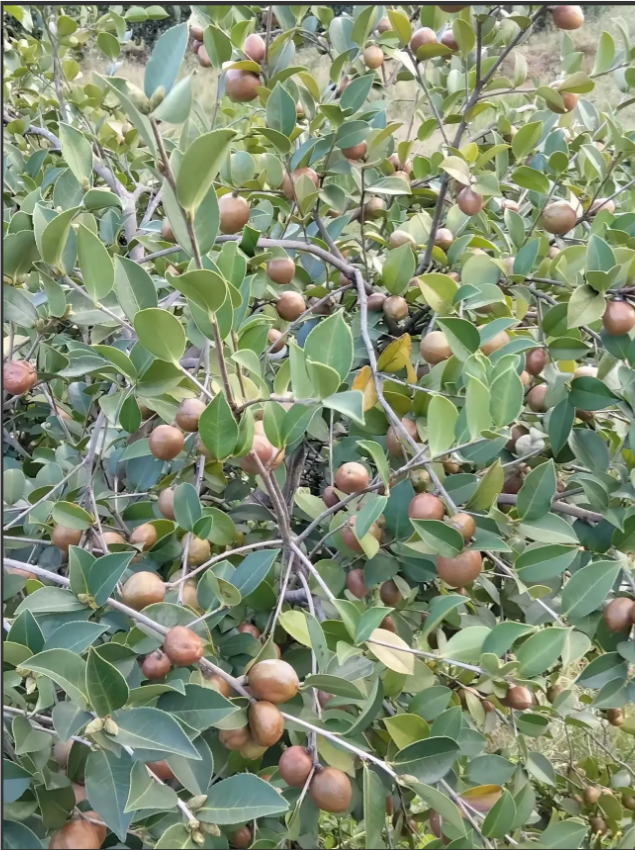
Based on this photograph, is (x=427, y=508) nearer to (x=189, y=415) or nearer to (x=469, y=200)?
(x=189, y=415)

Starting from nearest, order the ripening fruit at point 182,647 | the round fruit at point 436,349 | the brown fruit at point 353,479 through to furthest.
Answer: the ripening fruit at point 182,647 → the brown fruit at point 353,479 → the round fruit at point 436,349

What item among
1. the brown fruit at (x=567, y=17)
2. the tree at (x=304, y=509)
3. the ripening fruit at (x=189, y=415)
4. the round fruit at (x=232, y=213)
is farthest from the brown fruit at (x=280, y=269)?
the brown fruit at (x=567, y=17)

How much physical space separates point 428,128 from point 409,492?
0.59m

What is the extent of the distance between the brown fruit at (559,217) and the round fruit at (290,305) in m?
0.36

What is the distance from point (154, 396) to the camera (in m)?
0.52

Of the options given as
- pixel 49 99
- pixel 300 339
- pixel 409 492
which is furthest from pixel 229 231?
Result: pixel 49 99

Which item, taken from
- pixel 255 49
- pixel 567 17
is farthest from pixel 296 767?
pixel 567 17

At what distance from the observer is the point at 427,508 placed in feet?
1.67

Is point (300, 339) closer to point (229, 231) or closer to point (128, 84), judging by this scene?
point (229, 231)

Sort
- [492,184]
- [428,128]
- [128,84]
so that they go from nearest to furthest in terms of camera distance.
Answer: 1. [128,84]
2. [492,184]
3. [428,128]

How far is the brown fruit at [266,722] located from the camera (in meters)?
0.45

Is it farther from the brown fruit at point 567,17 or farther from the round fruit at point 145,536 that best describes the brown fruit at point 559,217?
the round fruit at point 145,536

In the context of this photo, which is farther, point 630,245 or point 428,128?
point 428,128

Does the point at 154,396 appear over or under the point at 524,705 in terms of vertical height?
over
